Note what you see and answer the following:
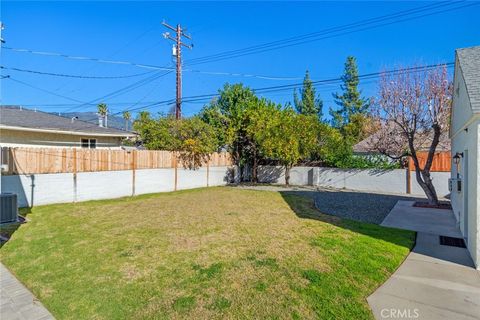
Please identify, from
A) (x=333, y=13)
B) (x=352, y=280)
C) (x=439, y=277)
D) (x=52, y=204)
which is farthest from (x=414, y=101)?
(x=52, y=204)

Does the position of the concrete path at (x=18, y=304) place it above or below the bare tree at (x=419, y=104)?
below

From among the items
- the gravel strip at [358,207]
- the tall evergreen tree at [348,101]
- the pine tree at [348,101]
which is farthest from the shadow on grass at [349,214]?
the tall evergreen tree at [348,101]

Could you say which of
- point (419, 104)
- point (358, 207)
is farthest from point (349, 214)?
point (419, 104)

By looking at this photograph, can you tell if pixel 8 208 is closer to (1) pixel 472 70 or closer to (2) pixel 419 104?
(1) pixel 472 70

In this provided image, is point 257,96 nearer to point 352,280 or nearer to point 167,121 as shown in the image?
point 167,121

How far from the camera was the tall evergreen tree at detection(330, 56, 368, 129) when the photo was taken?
1305 inches

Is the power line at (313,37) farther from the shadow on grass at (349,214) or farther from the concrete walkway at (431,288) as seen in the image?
the concrete walkway at (431,288)

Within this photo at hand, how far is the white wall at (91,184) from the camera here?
9625mm

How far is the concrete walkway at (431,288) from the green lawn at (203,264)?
20cm

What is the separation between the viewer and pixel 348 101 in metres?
33.6

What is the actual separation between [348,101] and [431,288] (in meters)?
32.9

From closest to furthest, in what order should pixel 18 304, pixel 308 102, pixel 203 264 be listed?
pixel 18 304, pixel 203 264, pixel 308 102

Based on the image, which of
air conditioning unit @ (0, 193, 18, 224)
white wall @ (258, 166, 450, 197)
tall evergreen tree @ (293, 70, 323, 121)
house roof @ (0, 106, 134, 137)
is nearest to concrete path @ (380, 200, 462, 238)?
white wall @ (258, 166, 450, 197)

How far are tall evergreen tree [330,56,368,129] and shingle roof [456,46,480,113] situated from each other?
1063 inches
